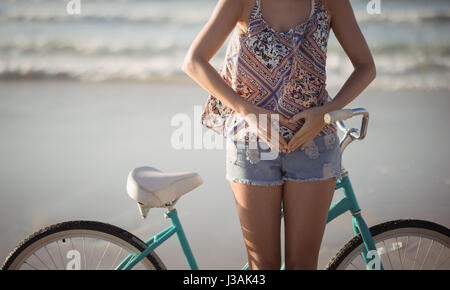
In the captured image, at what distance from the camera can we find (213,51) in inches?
51.1

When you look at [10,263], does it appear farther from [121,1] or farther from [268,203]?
[121,1]

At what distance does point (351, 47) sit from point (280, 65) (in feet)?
0.80

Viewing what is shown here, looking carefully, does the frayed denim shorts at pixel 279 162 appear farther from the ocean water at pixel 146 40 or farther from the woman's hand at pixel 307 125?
the ocean water at pixel 146 40

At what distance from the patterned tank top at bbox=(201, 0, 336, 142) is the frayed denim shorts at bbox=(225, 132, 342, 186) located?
0.03m

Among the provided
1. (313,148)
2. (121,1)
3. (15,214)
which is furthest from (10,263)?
(121,1)

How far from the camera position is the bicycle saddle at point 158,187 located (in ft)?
4.65

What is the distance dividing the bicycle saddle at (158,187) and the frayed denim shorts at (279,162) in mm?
194

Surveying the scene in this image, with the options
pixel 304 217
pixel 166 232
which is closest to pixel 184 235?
pixel 166 232

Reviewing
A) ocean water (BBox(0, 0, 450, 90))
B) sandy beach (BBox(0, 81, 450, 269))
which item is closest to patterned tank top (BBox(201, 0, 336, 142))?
sandy beach (BBox(0, 81, 450, 269))

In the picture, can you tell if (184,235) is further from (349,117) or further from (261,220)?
(349,117)

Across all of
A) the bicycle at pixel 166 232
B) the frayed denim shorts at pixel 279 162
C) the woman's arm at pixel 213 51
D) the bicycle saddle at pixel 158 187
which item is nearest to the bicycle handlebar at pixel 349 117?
the bicycle at pixel 166 232
